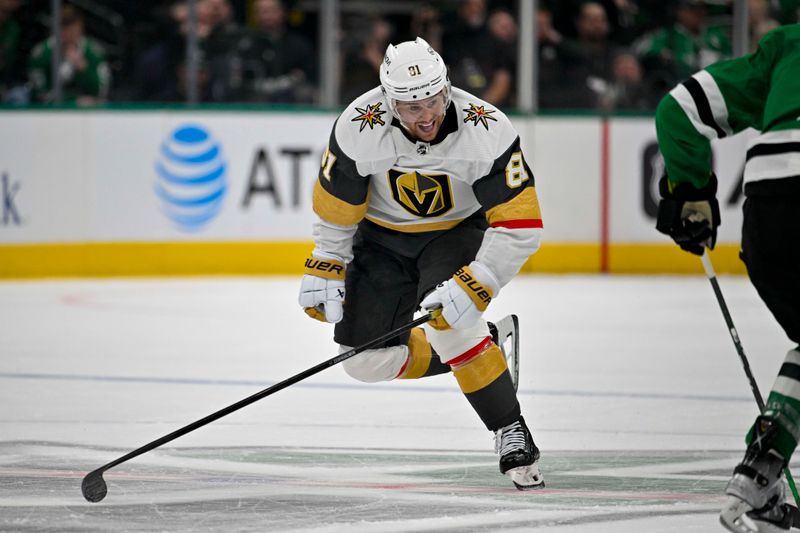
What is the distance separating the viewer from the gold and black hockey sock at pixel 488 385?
3.58 metres

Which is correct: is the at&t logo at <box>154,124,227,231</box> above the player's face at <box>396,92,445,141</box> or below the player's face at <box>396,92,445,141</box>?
below

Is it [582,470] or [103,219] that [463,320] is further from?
[103,219]

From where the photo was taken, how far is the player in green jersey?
2.80 m

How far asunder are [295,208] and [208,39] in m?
1.21

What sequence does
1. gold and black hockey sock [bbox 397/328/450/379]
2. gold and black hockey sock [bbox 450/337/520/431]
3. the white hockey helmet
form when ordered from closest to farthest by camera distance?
the white hockey helmet < gold and black hockey sock [bbox 450/337/520/431] < gold and black hockey sock [bbox 397/328/450/379]

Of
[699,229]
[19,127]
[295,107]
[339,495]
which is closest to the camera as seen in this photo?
[699,229]

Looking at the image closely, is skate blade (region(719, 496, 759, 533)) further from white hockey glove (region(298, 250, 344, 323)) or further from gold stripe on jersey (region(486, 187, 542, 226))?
white hockey glove (region(298, 250, 344, 323))

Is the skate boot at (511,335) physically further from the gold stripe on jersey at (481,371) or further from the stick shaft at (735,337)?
the stick shaft at (735,337)

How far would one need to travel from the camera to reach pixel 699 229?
3.11 metres

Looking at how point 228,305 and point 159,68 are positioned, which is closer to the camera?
point 228,305

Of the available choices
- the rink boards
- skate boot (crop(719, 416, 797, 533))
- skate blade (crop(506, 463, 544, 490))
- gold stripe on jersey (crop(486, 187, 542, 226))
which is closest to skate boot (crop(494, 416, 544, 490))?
skate blade (crop(506, 463, 544, 490))

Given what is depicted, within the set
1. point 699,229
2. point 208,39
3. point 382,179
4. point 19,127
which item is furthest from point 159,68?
point 699,229

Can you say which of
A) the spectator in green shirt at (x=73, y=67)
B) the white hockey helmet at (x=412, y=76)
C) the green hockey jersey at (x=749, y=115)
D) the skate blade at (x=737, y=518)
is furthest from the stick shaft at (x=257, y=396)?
the spectator in green shirt at (x=73, y=67)

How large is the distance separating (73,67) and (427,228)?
5433mm
